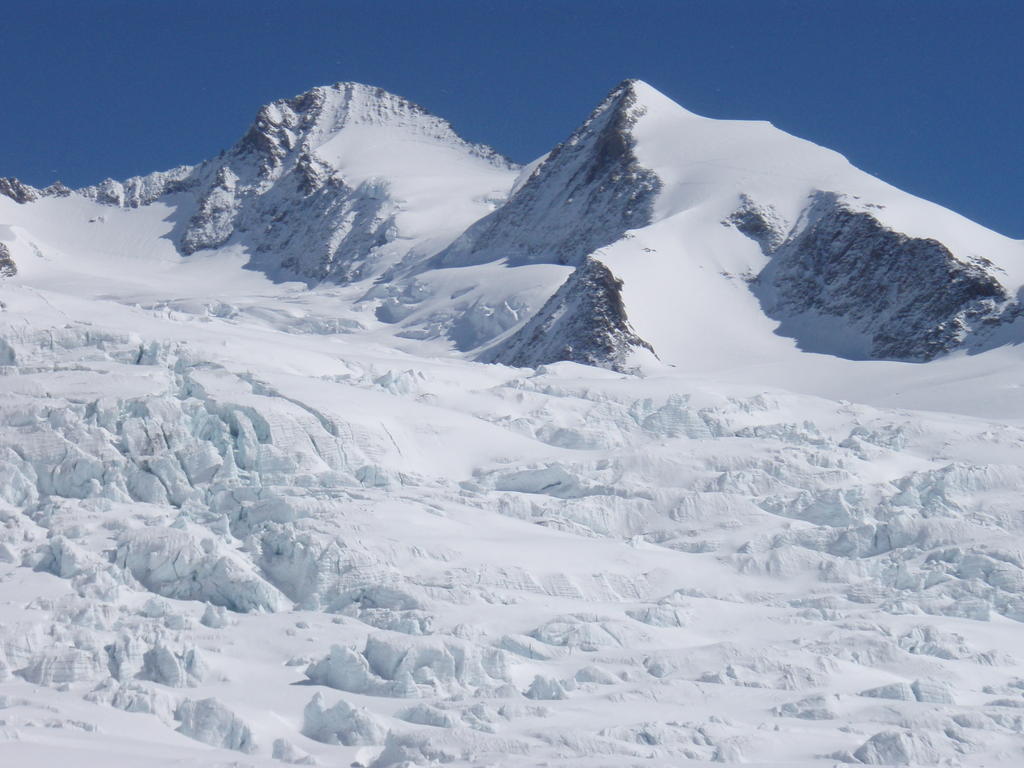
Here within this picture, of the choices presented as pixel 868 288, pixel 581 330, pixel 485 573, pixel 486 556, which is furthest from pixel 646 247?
pixel 485 573

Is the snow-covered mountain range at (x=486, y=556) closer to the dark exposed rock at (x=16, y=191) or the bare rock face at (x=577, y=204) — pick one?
the bare rock face at (x=577, y=204)

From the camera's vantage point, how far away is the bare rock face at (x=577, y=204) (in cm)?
13038

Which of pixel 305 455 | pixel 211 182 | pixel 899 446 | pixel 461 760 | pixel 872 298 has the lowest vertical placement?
pixel 461 760

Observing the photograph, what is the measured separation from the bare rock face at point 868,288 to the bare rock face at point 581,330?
1376 cm

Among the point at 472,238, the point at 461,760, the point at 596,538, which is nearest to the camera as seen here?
the point at 461,760

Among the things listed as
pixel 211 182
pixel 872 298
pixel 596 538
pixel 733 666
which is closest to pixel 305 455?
pixel 596 538

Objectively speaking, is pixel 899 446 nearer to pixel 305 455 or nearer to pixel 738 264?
pixel 305 455

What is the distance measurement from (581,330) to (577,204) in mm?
44886

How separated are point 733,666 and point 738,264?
80.4 m

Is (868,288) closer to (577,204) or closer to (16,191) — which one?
(577,204)

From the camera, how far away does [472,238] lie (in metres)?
143

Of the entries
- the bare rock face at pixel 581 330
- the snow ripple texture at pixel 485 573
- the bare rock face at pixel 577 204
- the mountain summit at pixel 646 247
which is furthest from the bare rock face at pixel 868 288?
the snow ripple texture at pixel 485 573

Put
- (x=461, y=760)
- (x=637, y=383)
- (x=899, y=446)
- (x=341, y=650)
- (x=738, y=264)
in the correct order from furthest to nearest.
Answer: (x=738, y=264)
(x=637, y=383)
(x=899, y=446)
(x=341, y=650)
(x=461, y=760)

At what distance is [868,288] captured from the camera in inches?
4242
